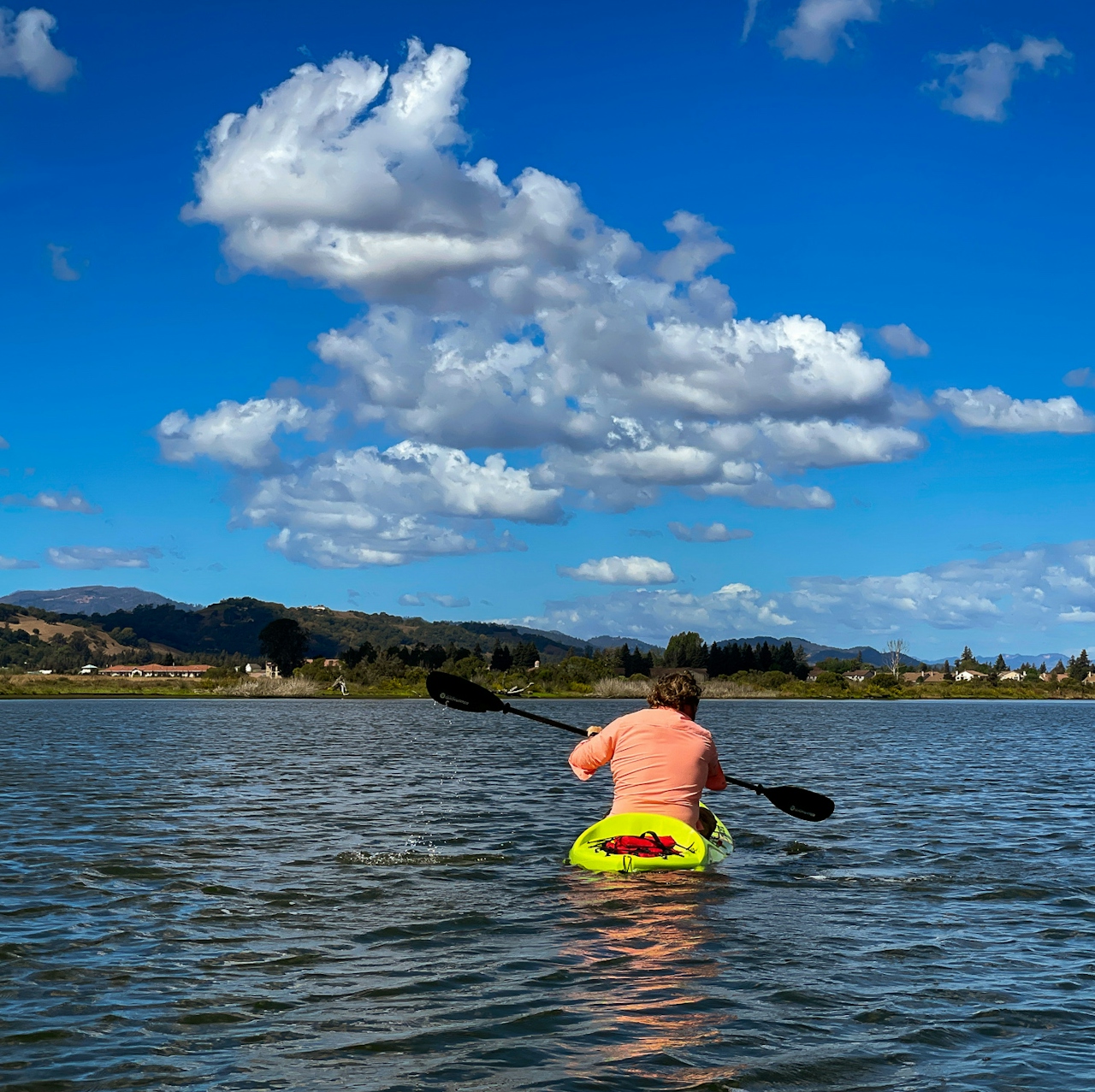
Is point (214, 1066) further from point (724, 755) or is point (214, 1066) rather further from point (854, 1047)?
point (724, 755)

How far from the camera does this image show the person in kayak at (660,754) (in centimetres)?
1316

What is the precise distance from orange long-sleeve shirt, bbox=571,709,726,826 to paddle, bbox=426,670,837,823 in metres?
2.98

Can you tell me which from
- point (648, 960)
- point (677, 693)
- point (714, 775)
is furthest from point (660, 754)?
point (648, 960)

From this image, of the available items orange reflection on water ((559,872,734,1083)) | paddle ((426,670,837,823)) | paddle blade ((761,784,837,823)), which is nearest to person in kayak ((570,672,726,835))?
orange reflection on water ((559,872,734,1083))

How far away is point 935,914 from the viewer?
40.6 ft

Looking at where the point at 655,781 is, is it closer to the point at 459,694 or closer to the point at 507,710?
the point at 507,710

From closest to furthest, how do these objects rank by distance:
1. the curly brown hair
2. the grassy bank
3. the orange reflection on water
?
the orange reflection on water, the curly brown hair, the grassy bank

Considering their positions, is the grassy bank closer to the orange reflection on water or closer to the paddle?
the paddle

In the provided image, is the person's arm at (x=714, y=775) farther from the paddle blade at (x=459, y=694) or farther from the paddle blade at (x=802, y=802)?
the paddle blade at (x=459, y=694)

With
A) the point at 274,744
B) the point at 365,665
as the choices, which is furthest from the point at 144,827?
the point at 365,665

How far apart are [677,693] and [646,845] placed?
74.7 inches

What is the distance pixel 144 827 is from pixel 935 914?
1309 cm

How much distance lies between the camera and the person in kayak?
13156 mm

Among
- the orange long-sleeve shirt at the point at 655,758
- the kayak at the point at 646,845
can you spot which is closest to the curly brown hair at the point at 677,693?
the orange long-sleeve shirt at the point at 655,758
